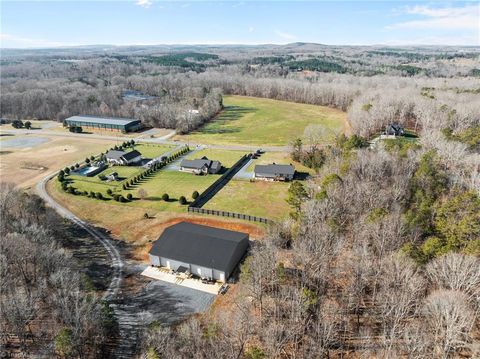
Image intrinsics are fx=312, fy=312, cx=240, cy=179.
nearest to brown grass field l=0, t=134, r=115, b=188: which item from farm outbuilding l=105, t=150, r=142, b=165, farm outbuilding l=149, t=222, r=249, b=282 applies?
farm outbuilding l=105, t=150, r=142, b=165

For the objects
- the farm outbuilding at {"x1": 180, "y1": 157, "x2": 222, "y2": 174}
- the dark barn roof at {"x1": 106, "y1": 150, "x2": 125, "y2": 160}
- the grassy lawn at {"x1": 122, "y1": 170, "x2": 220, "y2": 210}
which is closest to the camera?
the grassy lawn at {"x1": 122, "y1": 170, "x2": 220, "y2": 210}

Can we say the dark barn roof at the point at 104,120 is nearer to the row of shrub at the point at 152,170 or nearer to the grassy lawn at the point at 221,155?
the row of shrub at the point at 152,170

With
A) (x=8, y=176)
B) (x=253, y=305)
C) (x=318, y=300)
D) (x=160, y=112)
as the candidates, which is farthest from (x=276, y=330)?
(x=160, y=112)

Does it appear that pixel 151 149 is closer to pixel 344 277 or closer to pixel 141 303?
pixel 141 303

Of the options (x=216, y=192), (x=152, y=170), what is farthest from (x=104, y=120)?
(x=216, y=192)

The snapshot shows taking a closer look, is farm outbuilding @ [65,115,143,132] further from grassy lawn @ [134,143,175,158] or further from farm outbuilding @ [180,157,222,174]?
farm outbuilding @ [180,157,222,174]

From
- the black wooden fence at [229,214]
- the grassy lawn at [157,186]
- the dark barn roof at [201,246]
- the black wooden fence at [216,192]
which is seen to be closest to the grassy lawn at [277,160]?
the black wooden fence at [216,192]
